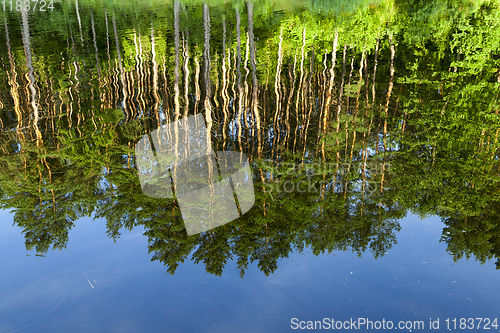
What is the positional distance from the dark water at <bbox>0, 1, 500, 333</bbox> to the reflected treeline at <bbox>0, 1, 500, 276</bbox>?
4 centimetres

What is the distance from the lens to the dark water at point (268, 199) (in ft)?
12.8

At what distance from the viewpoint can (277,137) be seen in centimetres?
751

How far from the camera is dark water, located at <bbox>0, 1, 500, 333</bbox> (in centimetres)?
390
